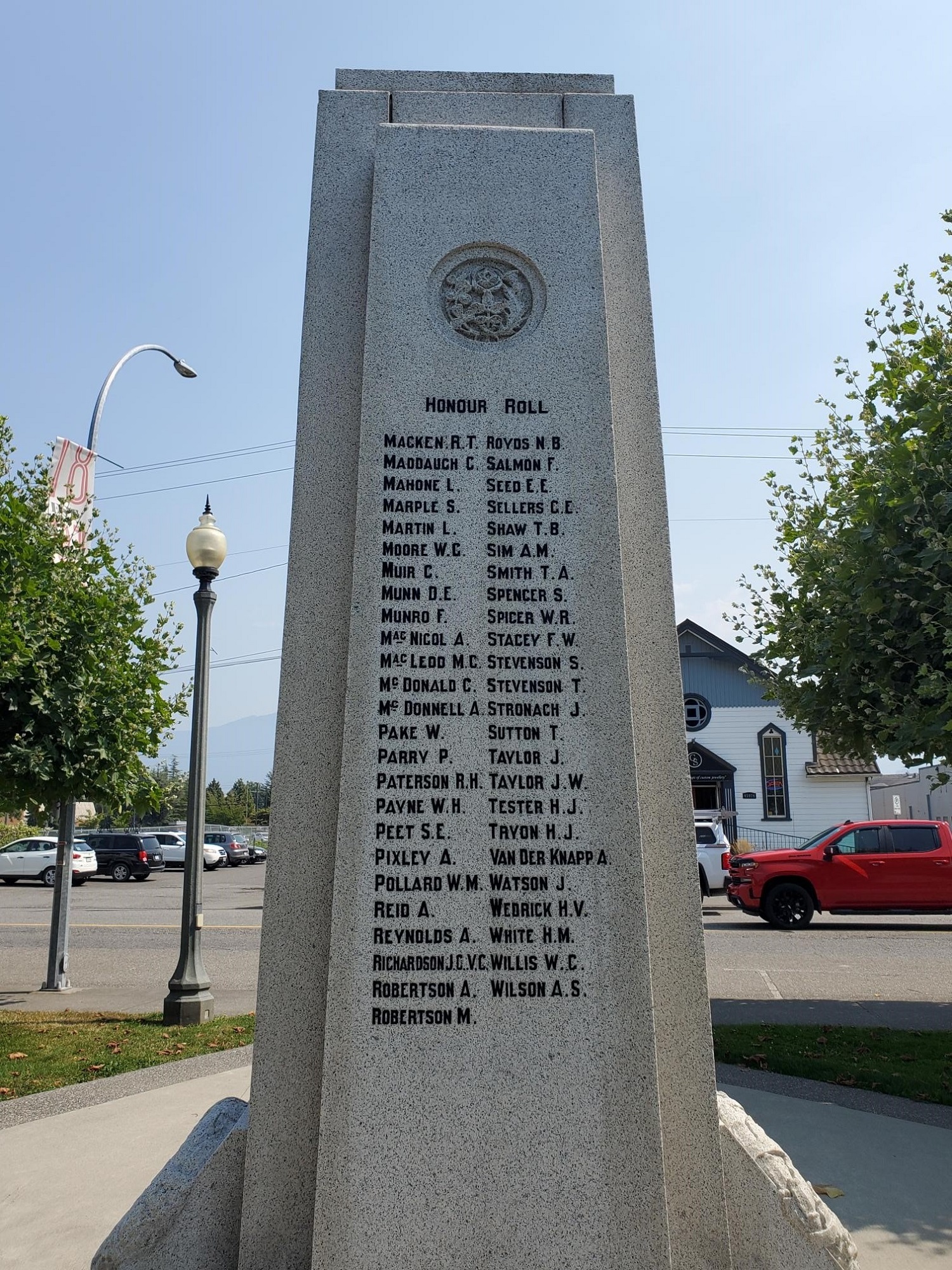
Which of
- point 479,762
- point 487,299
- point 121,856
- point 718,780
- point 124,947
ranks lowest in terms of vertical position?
point 124,947

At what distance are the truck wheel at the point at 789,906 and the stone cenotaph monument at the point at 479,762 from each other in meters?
15.5

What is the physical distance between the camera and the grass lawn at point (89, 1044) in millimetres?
7188

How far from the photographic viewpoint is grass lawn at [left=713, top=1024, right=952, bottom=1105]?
684 centimetres

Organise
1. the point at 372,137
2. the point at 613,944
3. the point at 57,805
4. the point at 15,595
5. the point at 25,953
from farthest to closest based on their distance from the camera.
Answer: the point at 25,953, the point at 57,805, the point at 15,595, the point at 372,137, the point at 613,944

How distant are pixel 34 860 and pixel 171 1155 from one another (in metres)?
30.1

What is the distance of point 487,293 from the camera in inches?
153

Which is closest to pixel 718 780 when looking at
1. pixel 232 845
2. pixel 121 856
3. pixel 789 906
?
pixel 789 906

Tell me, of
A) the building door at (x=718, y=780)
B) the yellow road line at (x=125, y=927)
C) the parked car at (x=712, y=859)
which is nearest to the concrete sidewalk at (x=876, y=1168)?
the yellow road line at (x=125, y=927)

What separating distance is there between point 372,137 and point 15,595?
6510 millimetres

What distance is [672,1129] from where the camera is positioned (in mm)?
3357

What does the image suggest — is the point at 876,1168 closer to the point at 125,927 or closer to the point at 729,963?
the point at 729,963

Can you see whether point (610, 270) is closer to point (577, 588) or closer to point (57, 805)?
point (577, 588)

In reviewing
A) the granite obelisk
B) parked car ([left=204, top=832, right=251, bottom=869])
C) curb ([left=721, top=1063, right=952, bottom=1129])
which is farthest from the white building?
the granite obelisk

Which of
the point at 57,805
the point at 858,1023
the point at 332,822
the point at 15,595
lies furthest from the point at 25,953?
the point at 332,822
